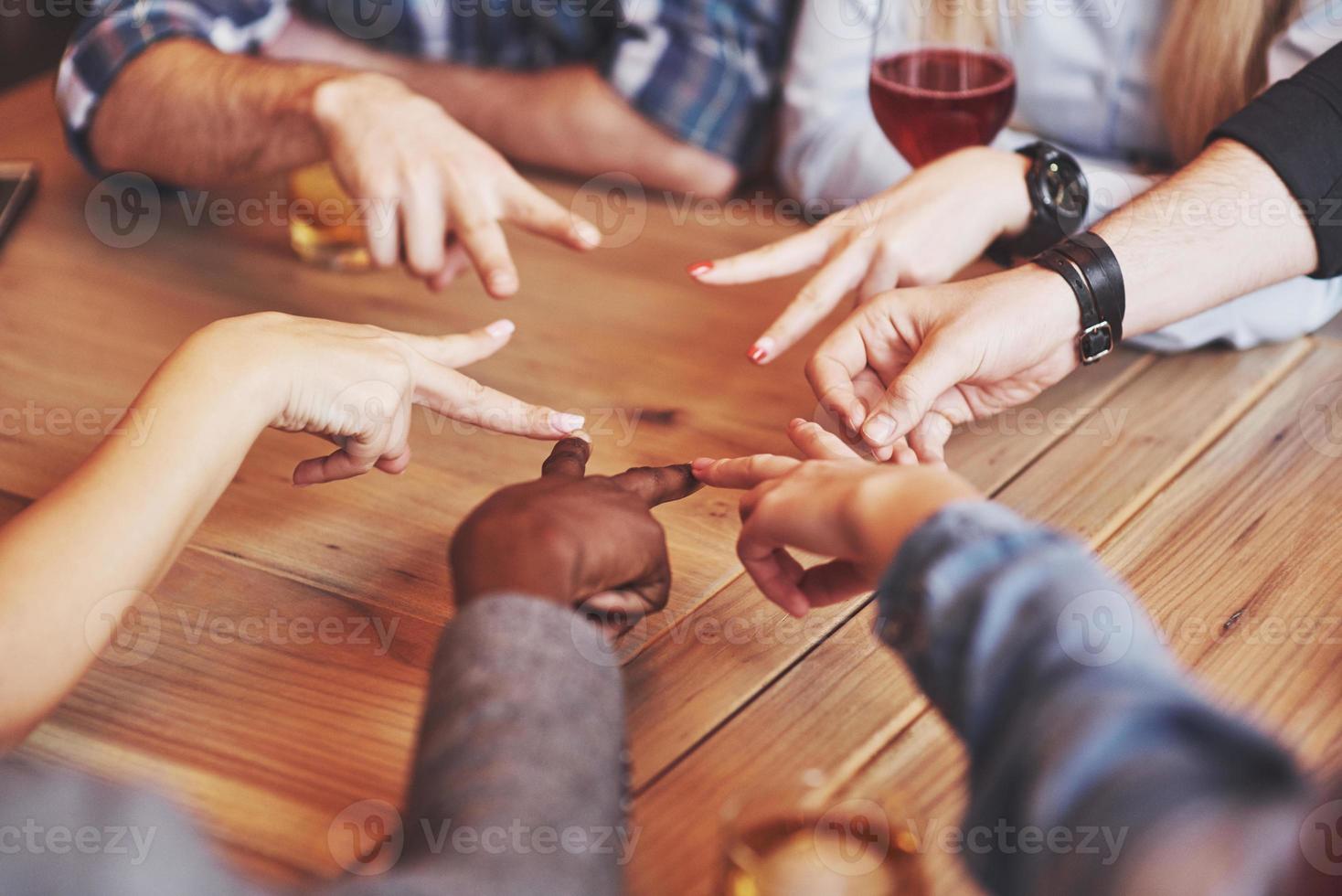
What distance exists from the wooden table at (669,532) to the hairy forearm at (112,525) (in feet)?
0.14

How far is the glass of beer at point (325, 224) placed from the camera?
123cm

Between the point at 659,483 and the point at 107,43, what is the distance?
103 cm

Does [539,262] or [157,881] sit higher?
[157,881]

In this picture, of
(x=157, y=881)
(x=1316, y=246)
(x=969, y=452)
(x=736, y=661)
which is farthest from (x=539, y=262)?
(x=157, y=881)

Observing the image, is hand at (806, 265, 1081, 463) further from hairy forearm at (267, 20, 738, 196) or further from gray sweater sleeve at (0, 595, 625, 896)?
hairy forearm at (267, 20, 738, 196)

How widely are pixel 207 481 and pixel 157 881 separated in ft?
1.10

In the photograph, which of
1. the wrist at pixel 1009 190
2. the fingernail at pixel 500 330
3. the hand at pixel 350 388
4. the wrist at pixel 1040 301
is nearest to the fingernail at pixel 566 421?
the hand at pixel 350 388

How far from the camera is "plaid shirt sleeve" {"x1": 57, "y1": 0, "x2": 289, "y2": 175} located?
137 cm

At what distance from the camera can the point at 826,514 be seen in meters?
0.67

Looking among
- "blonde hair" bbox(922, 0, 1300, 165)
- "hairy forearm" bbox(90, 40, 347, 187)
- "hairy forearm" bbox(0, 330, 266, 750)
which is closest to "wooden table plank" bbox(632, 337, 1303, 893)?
"hairy forearm" bbox(0, 330, 266, 750)

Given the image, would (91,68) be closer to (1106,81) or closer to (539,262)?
(539,262)

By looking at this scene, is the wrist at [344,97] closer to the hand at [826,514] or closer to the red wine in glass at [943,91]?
the red wine in glass at [943,91]

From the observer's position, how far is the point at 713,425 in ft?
3.13

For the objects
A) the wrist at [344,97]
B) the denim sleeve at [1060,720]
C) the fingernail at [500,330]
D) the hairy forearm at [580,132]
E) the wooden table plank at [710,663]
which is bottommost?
the hairy forearm at [580,132]
